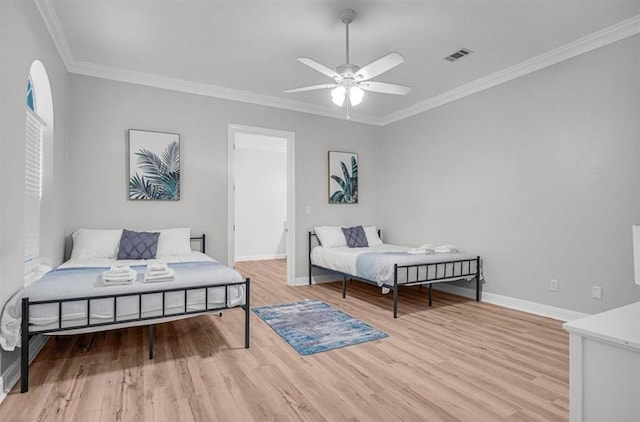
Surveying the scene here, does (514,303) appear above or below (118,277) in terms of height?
below

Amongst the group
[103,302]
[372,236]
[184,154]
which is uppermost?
[184,154]

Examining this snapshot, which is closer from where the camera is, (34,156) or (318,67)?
(318,67)

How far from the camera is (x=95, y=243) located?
3.74 m

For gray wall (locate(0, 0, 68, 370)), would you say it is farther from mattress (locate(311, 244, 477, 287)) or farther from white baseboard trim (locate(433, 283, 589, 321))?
white baseboard trim (locate(433, 283, 589, 321))

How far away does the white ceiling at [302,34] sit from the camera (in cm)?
286

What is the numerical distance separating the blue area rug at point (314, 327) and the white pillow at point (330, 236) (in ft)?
3.89

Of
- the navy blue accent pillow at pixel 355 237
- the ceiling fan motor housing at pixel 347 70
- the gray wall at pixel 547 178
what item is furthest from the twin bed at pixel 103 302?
the gray wall at pixel 547 178

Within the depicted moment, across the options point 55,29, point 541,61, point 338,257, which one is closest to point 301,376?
point 338,257

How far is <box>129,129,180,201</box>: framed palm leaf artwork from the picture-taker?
4254 millimetres

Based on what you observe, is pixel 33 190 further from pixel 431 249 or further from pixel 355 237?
pixel 431 249

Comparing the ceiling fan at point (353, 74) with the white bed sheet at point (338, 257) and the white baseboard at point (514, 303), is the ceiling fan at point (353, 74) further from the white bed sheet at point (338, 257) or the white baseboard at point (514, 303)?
the white baseboard at point (514, 303)

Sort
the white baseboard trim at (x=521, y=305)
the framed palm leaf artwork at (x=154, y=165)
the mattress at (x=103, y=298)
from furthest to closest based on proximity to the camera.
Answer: the framed palm leaf artwork at (x=154, y=165) < the white baseboard trim at (x=521, y=305) < the mattress at (x=103, y=298)

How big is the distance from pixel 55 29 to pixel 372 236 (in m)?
4.53

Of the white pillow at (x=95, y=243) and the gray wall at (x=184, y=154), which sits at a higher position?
the gray wall at (x=184, y=154)
